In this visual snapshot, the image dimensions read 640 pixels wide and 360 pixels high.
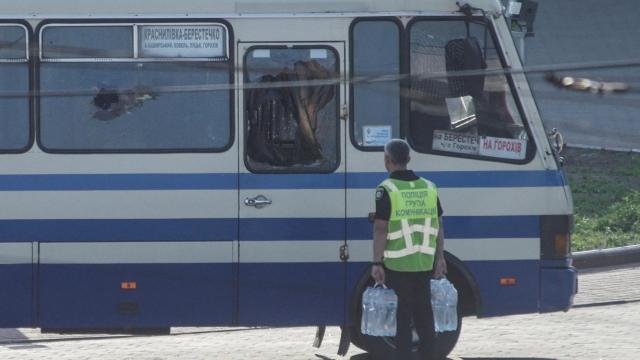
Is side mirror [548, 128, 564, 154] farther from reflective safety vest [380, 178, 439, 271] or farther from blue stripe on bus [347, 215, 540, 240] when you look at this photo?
reflective safety vest [380, 178, 439, 271]

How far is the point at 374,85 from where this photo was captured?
32.3 ft

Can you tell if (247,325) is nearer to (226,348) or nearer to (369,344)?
(369,344)

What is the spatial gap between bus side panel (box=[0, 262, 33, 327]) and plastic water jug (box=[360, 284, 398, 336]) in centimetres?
264

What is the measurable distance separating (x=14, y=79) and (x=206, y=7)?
1.60 m

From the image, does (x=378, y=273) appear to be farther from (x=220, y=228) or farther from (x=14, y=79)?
(x=14, y=79)

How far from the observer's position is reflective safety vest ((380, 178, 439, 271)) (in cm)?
904

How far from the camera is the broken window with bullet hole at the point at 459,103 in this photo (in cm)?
984

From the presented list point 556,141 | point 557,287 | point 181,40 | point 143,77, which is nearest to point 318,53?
point 181,40

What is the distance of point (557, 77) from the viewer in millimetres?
7105

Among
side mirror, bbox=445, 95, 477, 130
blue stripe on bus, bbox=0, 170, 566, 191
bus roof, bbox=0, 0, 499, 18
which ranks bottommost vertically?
blue stripe on bus, bbox=0, 170, 566, 191

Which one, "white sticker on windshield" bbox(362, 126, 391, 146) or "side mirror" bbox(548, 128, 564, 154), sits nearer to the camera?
"white sticker on windshield" bbox(362, 126, 391, 146)

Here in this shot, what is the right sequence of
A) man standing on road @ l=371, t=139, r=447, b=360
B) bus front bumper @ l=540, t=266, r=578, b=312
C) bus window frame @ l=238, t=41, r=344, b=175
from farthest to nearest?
bus front bumper @ l=540, t=266, r=578, b=312 → bus window frame @ l=238, t=41, r=344, b=175 → man standing on road @ l=371, t=139, r=447, b=360

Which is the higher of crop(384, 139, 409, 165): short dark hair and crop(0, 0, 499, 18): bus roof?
crop(0, 0, 499, 18): bus roof

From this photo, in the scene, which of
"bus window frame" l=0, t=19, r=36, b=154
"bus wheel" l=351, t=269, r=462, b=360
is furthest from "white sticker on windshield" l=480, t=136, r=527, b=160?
"bus window frame" l=0, t=19, r=36, b=154
